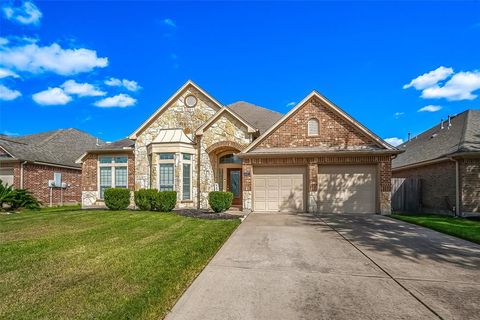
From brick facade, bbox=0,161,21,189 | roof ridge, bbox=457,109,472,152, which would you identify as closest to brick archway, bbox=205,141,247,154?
roof ridge, bbox=457,109,472,152

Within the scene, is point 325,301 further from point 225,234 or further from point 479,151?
point 479,151

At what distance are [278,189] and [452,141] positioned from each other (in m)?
9.96

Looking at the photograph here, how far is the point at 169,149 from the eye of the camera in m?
15.7

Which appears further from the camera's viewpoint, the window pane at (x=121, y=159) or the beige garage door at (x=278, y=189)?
the window pane at (x=121, y=159)

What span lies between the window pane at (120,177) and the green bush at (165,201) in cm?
432

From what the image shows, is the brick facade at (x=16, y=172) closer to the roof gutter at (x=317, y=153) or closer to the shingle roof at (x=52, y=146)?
the shingle roof at (x=52, y=146)

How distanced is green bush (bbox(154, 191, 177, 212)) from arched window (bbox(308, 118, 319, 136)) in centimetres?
767

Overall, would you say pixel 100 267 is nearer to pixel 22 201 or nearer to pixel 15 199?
pixel 15 199

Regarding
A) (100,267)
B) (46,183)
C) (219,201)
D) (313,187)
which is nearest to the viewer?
(100,267)

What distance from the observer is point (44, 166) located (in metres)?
20.1

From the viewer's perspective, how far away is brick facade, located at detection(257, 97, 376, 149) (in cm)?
1382

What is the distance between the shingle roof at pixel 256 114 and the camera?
20.3 meters

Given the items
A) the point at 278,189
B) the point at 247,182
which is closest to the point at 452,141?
the point at 278,189

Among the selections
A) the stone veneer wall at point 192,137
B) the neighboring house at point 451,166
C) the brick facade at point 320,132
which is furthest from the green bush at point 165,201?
the neighboring house at point 451,166
